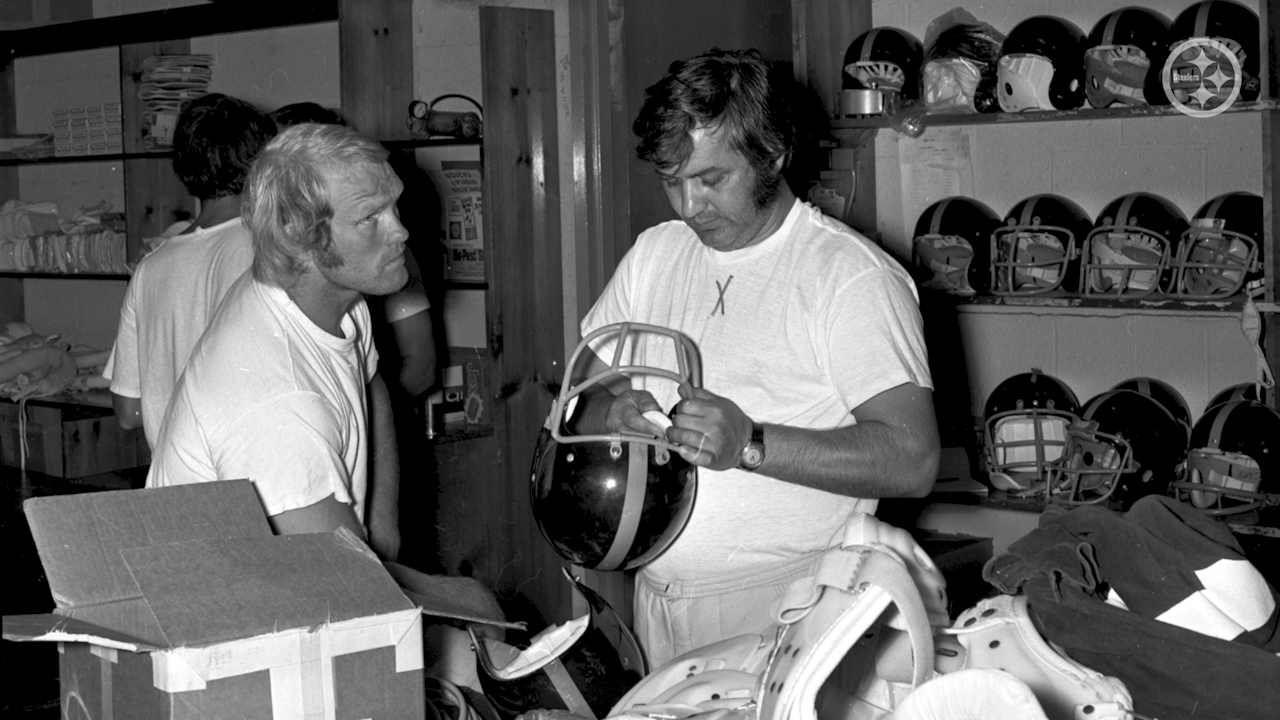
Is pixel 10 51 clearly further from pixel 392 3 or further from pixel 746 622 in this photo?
pixel 746 622

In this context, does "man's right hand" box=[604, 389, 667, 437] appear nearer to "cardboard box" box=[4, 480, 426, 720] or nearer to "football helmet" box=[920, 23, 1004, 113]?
"cardboard box" box=[4, 480, 426, 720]

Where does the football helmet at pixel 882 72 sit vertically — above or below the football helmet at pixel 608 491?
above

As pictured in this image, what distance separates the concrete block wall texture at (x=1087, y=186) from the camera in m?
4.62

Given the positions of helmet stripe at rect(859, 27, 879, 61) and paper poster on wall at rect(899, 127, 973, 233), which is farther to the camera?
paper poster on wall at rect(899, 127, 973, 233)

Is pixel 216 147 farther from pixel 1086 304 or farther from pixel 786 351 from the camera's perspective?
pixel 1086 304

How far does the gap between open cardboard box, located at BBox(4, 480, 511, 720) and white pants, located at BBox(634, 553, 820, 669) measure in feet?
2.78

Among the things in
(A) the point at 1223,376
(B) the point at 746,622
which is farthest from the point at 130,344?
(A) the point at 1223,376

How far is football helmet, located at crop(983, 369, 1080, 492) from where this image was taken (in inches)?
182

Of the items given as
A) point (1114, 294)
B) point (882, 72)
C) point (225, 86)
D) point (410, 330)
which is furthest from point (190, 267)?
point (225, 86)

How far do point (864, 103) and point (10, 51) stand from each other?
521 cm

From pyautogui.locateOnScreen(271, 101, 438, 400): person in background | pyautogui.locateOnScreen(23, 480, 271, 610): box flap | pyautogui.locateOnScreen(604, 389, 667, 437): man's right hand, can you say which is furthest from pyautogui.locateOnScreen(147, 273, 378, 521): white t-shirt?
pyautogui.locateOnScreen(271, 101, 438, 400): person in background

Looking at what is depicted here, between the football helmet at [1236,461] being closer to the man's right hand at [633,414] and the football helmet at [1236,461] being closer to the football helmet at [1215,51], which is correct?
the football helmet at [1215,51]

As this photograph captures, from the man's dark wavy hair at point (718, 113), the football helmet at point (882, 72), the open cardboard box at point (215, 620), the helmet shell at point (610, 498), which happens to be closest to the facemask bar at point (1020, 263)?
the football helmet at point (882, 72)

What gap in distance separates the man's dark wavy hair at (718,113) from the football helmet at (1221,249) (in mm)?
2230
